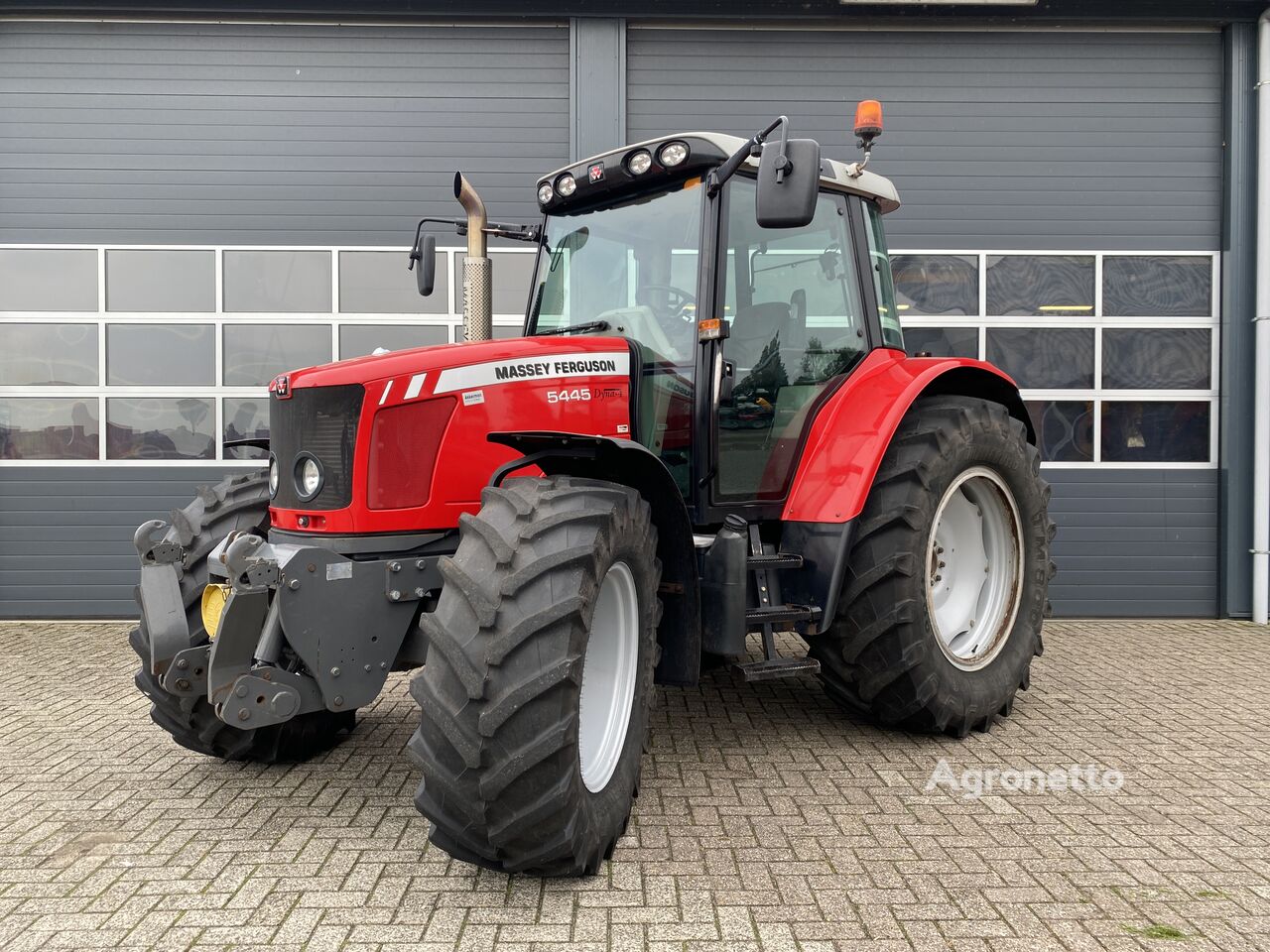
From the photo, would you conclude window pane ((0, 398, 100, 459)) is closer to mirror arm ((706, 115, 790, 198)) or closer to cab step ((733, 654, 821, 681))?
mirror arm ((706, 115, 790, 198))

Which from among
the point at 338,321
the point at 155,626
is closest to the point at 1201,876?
the point at 155,626

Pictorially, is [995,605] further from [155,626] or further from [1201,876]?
[155,626]

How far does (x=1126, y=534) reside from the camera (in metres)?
6.77

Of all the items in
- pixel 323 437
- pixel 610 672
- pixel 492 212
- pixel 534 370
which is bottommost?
pixel 610 672

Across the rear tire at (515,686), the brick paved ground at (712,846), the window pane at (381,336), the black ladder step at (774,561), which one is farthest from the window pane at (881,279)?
Answer: the window pane at (381,336)

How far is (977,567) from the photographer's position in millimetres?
4270

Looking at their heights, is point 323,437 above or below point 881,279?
below

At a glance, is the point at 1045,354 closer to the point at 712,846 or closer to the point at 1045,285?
the point at 1045,285

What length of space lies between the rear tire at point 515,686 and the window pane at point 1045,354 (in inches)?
209

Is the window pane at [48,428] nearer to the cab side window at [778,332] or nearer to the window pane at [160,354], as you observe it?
the window pane at [160,354]

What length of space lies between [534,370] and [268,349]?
4.39 metres

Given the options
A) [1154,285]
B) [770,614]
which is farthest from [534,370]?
[1154,285]

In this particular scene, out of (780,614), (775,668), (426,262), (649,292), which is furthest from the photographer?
(426,262)

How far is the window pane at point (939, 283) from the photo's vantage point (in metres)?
6.80
